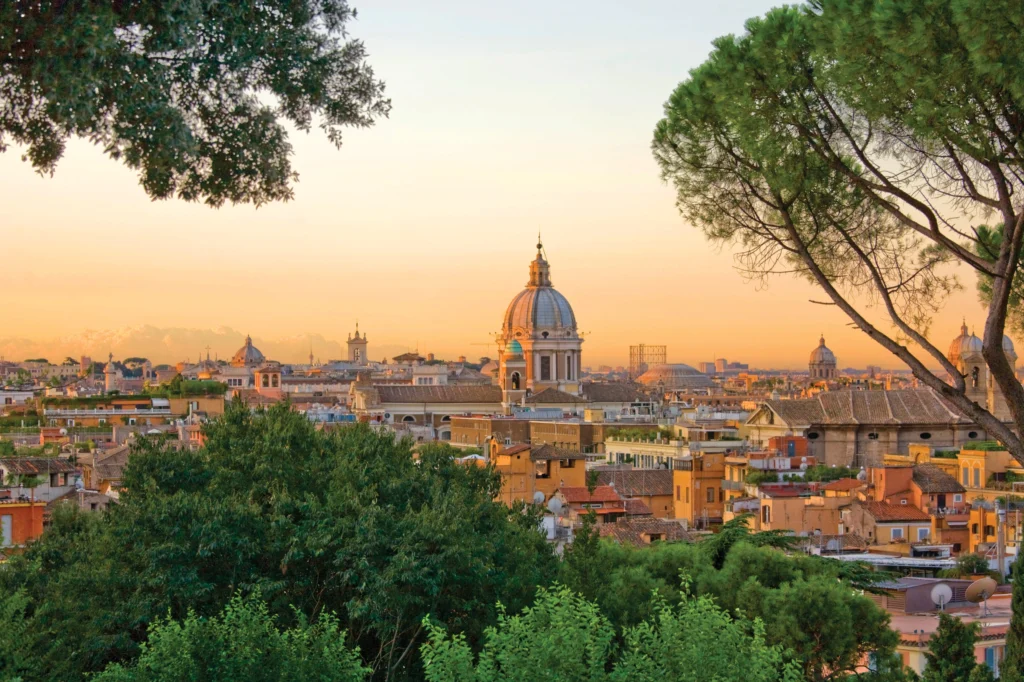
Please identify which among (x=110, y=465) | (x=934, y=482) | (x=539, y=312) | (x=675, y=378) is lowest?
(x=934, y=482)

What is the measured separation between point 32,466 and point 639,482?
11789 mm

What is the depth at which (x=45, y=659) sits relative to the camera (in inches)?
367

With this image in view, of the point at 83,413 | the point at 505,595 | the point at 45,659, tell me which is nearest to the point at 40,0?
the point at 45,659

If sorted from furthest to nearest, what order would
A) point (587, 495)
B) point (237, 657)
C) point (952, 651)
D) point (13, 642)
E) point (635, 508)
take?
point (587, 495)
point (635, 508)
point (952, 651)
point (13, 642)
point (237, 657)

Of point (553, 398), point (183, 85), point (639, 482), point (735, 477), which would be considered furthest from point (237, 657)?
point (553, 398)

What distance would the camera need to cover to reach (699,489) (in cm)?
3005

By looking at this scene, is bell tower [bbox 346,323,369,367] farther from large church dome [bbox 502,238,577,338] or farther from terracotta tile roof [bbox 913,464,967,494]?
terracotta tile roof [bbox 913,464,967,494]

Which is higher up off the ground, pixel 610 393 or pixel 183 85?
pixel 183 85

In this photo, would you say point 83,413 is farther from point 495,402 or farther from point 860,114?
point 860,114

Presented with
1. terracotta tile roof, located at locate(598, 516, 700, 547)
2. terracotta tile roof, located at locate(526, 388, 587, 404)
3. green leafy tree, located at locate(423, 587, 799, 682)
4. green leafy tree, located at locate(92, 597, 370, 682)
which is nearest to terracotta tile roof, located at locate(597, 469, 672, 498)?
terracotta tile roof, located at locate(598, 516, 700, 547)

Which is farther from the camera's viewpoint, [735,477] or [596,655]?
[735,477]

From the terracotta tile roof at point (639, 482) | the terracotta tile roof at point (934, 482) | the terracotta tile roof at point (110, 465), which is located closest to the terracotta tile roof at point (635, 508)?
the terracotta tile roof at point (639, 482)

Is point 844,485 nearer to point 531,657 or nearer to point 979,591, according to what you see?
point 979,591

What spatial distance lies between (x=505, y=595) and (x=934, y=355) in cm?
365
